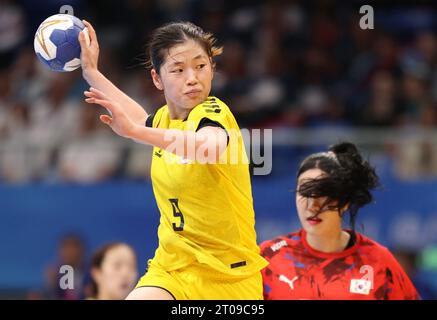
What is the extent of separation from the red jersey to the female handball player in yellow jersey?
83cm

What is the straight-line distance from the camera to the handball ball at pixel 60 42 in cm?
581

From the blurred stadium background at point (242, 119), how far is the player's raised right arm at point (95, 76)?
339 cm

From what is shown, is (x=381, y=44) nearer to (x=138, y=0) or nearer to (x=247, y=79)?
(x=247, y=79)

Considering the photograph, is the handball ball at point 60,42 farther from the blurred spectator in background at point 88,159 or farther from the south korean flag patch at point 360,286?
the blurred spectator in background at point 88,159

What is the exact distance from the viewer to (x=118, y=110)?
484 cm

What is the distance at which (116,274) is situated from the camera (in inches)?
289

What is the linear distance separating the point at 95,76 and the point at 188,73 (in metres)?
0.91

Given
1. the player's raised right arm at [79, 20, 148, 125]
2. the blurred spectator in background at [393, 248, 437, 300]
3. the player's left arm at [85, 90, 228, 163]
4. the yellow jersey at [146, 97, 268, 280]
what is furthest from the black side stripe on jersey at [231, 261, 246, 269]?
the blurred spectator in background at [393, 248, 437, 300]

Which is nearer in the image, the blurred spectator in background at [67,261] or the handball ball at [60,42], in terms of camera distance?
the handball ball at [60,42]

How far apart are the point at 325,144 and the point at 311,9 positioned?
344 centimetres

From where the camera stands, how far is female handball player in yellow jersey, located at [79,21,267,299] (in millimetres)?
5332

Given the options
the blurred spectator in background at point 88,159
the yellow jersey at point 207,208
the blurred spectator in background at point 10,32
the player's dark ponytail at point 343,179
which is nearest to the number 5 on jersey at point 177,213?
the yellow jersey at point 207,208

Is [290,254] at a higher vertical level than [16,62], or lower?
lower

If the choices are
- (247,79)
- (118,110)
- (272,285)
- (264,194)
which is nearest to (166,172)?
(118,110)
